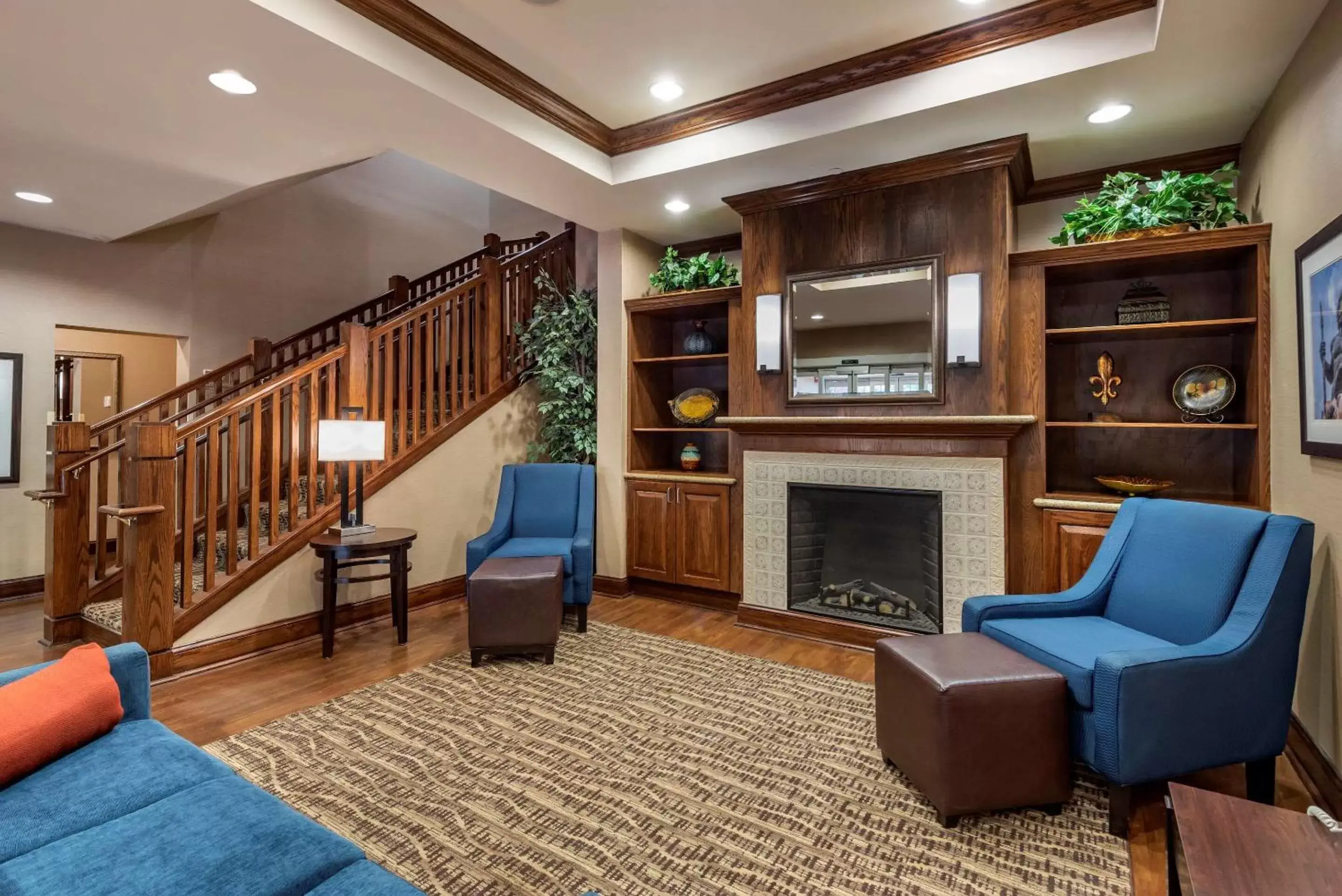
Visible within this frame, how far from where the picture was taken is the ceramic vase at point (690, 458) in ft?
15.7

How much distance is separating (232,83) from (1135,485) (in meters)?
4.72

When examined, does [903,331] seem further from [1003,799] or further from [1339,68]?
[1003,799]

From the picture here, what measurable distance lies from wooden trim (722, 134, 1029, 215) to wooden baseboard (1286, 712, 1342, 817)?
9.27ft

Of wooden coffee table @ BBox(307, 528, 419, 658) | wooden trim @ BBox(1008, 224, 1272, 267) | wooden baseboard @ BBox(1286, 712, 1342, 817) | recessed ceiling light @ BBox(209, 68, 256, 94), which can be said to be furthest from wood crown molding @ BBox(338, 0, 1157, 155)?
wooden baseboard @ BBox(1286, 712, 1342, 817)

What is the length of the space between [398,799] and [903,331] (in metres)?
3.35

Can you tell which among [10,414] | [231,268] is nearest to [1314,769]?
[231,268]

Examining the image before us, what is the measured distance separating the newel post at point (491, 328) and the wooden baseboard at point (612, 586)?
69.2 inches

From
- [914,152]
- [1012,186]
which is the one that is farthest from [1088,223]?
[914,152]

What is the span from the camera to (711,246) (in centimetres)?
505

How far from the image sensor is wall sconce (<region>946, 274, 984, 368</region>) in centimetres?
337

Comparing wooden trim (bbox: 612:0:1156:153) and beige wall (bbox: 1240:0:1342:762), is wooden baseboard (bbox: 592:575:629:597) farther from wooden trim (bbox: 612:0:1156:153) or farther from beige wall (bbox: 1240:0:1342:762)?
beige wall (bbox: 1240:0:1342:762)

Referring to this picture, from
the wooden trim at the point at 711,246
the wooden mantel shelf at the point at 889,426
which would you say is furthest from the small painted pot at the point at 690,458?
the wooden trim at the point at 711,246

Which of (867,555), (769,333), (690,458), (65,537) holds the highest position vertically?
(769,333)

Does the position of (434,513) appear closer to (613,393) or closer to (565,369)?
(565,369)
